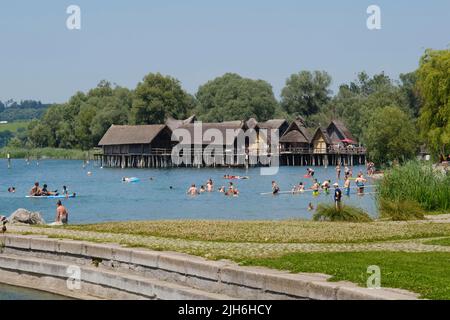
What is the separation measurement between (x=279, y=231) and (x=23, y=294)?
6351 millimetres

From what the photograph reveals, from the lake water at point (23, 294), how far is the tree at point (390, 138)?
77739 mm

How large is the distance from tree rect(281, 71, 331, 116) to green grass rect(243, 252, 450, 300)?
153m

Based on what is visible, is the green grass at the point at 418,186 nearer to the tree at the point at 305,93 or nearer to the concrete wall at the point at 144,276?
the concrete wall at the point at 144,276

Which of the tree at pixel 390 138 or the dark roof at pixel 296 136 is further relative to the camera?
the dark roof at pixel 296 136

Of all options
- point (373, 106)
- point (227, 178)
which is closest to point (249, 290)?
point (227, 178)

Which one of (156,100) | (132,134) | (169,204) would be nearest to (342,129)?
(156,100)

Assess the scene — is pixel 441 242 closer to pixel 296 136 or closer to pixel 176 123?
pixel 176 123

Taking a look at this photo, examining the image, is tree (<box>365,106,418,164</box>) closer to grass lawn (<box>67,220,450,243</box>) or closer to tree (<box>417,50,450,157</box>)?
tree (<box>417,50,450,157</box>)

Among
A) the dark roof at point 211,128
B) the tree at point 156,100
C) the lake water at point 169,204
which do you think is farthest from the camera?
the tree at point 156,100

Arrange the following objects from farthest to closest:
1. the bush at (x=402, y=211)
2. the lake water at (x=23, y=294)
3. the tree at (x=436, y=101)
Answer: the tree at (x=436, y=101), the bush at (x=402, y=211), the lake water at (x=23, y=294)

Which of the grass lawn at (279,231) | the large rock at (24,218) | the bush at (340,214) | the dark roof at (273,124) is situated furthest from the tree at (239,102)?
the grass lawn at (279,231)

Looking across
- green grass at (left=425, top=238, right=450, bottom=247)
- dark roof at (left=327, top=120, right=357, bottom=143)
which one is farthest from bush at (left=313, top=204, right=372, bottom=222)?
dark roof at (left=327, top=120, right=357, bottom=143)

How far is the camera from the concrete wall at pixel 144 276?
14.0 m
